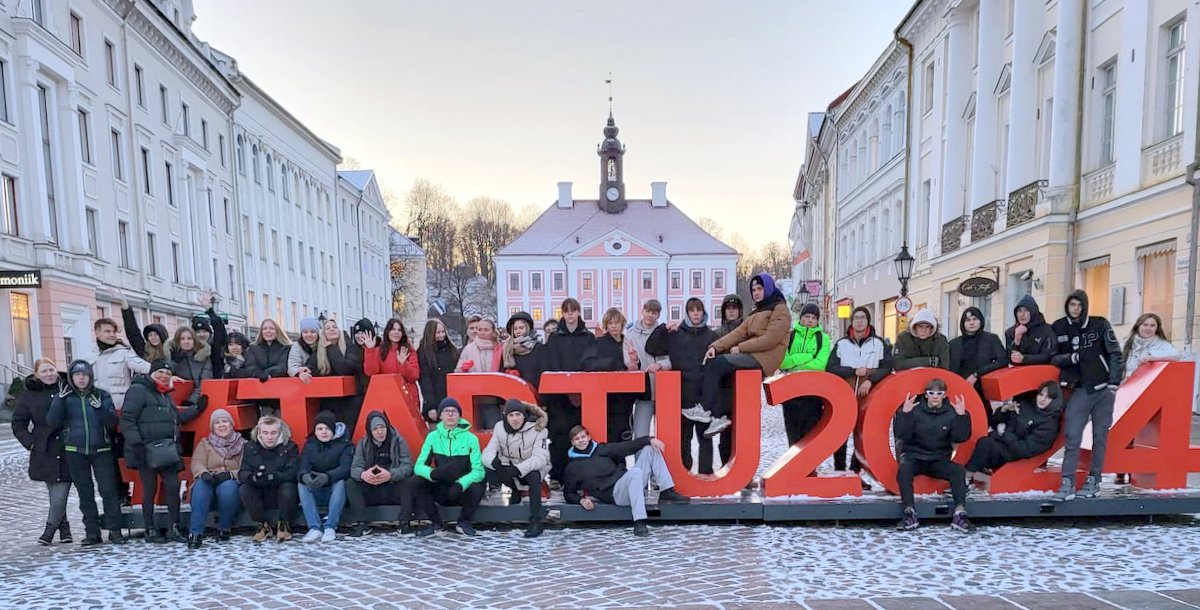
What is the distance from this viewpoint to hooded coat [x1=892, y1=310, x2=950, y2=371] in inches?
252

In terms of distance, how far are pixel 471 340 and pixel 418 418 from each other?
1.03 meters

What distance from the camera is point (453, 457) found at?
19.7 ft

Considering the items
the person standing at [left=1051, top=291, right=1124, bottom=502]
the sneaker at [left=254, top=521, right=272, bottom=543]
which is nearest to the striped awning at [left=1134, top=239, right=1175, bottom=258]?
the person standing at [left=1051, top=291, right=1124, bottom=502]

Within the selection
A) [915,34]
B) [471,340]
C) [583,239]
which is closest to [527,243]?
[583,239]

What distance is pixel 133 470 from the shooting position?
20.7 feet

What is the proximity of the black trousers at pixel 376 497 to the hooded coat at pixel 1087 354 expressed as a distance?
6362 mm

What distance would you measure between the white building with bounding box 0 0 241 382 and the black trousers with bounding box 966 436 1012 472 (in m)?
21.3

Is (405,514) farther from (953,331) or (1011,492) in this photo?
(953,331)

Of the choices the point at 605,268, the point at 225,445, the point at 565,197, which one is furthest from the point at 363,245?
the point at 225,445

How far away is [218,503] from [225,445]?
0.54 metres

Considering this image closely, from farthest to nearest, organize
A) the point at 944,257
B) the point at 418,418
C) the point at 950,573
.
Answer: the point at 944,257, the point at 418,418, the point at 950,573

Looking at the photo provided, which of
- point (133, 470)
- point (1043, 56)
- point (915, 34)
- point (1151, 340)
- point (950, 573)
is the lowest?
point (950, 573)

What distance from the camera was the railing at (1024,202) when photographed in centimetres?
1428

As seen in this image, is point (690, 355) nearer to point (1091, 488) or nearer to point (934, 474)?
point (934, 474)
